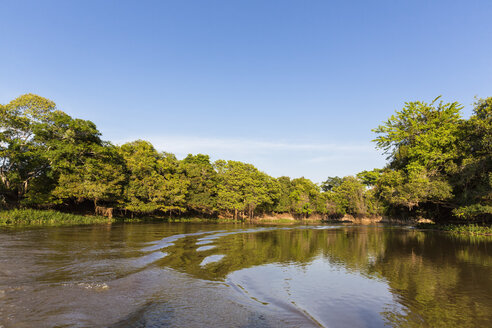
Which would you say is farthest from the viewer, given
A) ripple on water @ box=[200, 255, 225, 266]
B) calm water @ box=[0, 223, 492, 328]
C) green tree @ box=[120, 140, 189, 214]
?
green tree @ box=[120, 140, 189, 214]

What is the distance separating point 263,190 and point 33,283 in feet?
176

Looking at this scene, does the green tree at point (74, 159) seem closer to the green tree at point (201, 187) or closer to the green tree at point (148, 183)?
the green tree at point (148, 183)

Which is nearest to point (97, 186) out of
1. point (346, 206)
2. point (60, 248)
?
point (60, 248)

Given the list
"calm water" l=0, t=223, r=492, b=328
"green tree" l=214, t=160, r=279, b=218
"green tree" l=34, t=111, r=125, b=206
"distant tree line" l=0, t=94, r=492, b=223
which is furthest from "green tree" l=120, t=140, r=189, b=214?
"calm water" l=0, t=223, r=492, b=328

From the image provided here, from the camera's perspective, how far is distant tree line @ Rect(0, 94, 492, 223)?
25.5 m

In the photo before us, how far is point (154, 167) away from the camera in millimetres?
47281

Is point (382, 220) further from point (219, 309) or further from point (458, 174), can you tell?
point (219, 309)

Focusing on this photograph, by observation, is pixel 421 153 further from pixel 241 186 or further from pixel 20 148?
pixel 20 148

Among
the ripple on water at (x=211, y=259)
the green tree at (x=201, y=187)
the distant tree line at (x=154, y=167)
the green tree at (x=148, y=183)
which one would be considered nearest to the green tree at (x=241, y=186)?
the green tree at (x=201, y=187)

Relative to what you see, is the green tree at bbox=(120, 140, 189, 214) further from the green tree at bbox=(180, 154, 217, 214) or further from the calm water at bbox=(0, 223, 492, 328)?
the calm water at bbox=(0, 223, 492, 328)

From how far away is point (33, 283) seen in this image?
716cm

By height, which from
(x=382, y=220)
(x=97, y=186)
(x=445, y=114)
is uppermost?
(x=445, y=114)

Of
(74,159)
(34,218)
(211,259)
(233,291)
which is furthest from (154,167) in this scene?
(233,291)

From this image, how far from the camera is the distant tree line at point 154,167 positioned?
2548 cm
